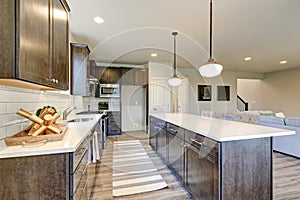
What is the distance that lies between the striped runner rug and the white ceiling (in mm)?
2631

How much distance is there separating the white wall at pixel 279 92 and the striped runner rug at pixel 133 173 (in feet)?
25.1

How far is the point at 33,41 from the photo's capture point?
1241 mm

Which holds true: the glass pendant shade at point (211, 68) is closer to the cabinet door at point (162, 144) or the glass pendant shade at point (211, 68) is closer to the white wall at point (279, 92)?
the cabinet door at point (162, 144)

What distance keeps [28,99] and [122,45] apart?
299 centimetres

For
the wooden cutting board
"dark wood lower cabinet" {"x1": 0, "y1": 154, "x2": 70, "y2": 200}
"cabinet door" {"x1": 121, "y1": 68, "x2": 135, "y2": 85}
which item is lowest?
"dark wood lower cabinet" {"x1": 0, "y1": 154, "x2": 70, "y2": 200}

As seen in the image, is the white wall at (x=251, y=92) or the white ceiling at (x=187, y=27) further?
the white wall at (x=251, y=92)

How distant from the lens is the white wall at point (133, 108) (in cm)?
665

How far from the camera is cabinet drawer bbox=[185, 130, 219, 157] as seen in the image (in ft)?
5.55

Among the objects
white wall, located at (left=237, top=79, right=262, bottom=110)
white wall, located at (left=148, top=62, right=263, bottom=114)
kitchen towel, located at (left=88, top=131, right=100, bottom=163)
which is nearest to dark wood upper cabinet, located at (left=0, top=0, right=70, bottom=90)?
kitchen towel, located at (left=88, top=131, right=100, bottom=163)

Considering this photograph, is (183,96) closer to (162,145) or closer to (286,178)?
(162,145)

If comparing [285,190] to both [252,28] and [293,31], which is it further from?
[293,31]

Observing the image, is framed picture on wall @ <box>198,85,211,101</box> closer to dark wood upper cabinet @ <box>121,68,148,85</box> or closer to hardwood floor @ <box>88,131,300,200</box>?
dark wood upper cabinet @ <box>121,68,148,85</box>

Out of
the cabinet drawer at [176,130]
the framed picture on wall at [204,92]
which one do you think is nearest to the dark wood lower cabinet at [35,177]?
the cabinet drawer at [176,130]

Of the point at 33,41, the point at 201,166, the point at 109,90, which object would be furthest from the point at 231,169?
the point at 109,90
